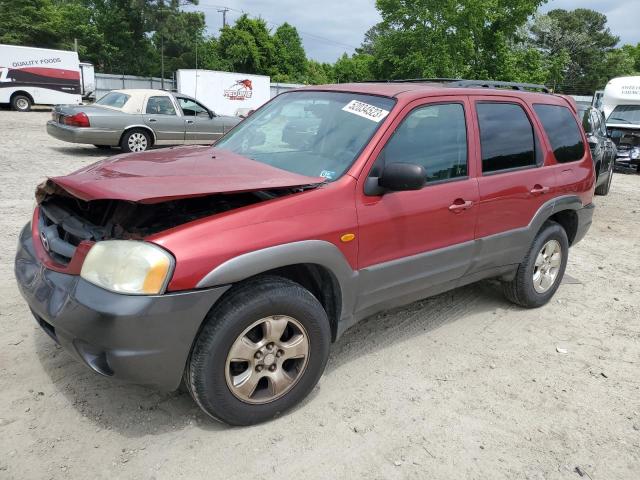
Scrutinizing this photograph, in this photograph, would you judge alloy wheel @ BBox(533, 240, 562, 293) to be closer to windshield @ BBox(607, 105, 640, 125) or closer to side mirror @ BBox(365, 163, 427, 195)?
side mirror @ BBox(365, 163, 427, 195)

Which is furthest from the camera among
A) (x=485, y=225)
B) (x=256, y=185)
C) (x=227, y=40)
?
(x=227, y=40)

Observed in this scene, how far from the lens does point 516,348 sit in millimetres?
3939

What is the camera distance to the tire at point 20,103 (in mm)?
22953

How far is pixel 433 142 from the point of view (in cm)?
351

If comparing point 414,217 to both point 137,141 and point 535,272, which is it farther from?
point 137,141

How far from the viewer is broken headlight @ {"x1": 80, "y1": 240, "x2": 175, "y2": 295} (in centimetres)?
233

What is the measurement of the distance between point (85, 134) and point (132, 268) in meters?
10.1

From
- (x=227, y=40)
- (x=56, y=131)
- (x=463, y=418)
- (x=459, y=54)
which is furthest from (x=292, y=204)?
(x=227, y=40)

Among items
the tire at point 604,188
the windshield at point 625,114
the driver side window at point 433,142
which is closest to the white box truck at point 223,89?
the windshield at point 625,114

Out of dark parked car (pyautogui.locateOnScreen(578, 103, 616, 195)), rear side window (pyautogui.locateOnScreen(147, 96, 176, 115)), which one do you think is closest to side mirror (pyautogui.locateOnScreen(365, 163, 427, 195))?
dark parked car (pyautogui.locateOnScreen(578, 103, 616, 195))

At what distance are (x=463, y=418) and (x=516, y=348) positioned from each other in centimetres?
113

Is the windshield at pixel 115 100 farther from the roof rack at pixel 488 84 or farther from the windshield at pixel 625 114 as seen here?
the windshield at pixel 625 114

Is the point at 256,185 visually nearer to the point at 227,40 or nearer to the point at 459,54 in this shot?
the point at 459,54

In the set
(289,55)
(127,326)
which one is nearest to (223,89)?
(127,326)
